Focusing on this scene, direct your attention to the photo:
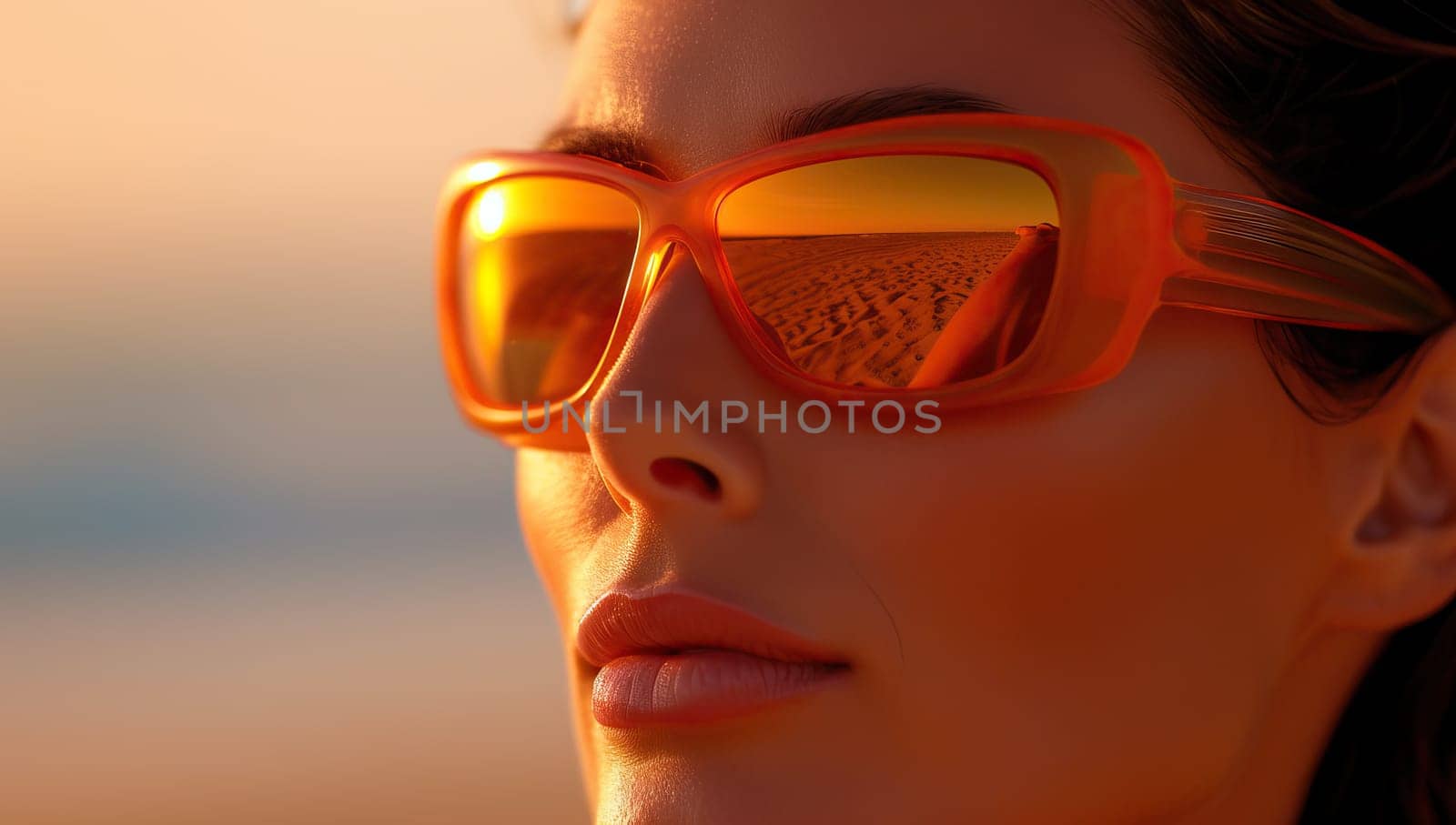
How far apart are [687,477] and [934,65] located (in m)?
0.43

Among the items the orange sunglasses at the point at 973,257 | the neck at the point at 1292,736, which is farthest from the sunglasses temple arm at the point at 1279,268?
the neck at the point at 1292,736

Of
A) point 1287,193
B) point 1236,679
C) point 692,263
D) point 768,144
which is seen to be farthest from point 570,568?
point 1287,193

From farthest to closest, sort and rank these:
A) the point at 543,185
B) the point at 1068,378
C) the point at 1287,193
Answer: the point at 543,185, the point at 1287,193, the point at 1068,378

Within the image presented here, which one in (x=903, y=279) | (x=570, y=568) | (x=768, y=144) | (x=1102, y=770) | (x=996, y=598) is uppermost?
(x=768, y=144)

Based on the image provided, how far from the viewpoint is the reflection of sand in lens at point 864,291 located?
3.84 feet

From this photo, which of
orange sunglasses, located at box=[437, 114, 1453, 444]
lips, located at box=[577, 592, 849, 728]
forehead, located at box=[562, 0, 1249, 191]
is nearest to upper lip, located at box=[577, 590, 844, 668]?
lips, located at box=[577, 592, 849, 728]

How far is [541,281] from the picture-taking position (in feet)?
4.85

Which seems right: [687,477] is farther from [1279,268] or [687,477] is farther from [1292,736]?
[1292,736]

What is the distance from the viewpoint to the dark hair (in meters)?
1.27

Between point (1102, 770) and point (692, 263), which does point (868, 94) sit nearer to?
point (692, 263)

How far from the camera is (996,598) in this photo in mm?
1212

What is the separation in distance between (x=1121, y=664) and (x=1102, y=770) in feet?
0.32

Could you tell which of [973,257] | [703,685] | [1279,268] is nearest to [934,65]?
[973,257]

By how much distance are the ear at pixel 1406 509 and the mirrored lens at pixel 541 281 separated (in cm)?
73
